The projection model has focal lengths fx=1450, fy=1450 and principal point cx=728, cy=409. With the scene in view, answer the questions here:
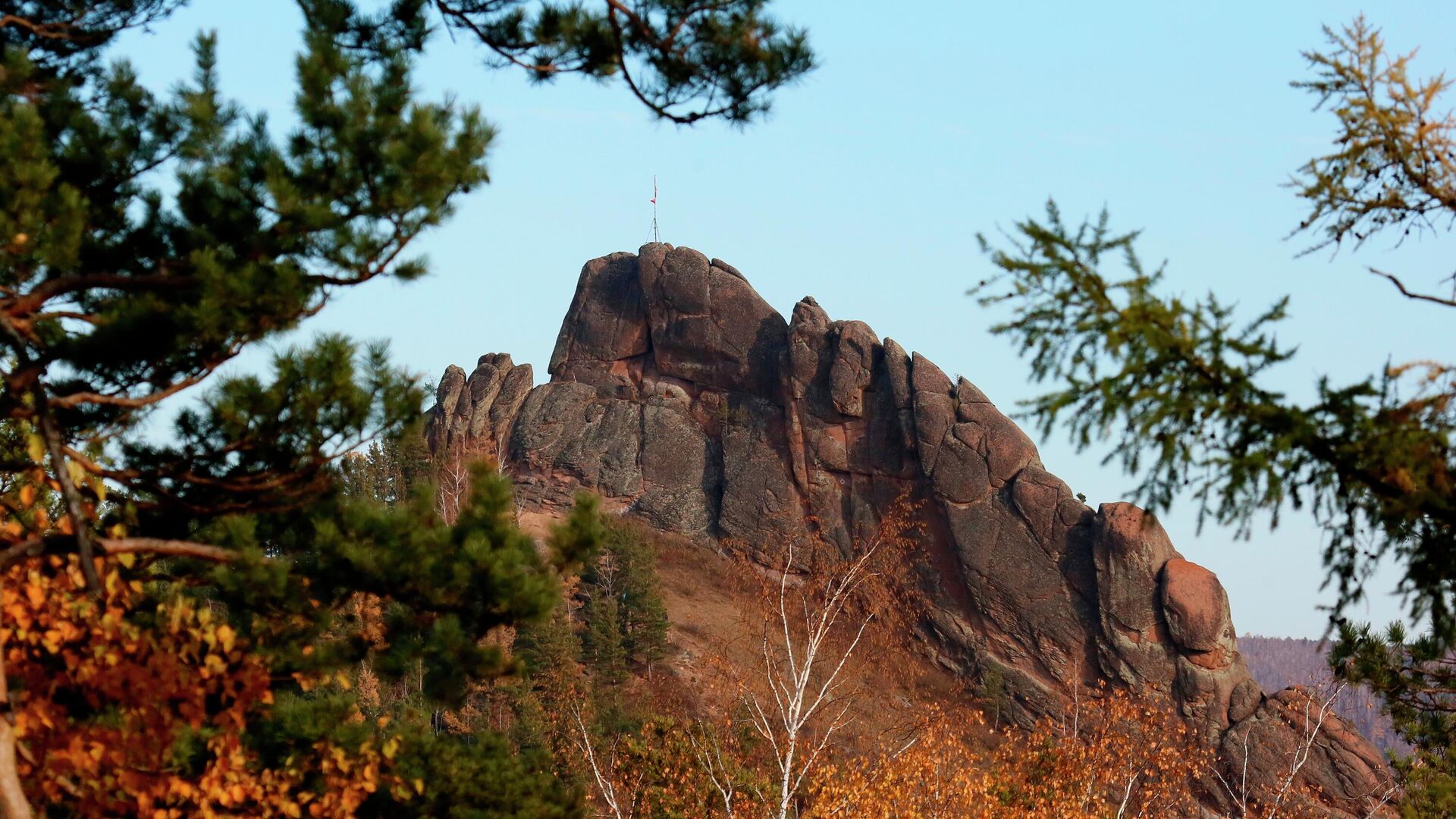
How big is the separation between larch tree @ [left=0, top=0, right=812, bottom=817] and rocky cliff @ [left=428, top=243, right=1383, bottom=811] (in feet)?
117

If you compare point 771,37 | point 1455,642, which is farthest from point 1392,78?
point 771,37

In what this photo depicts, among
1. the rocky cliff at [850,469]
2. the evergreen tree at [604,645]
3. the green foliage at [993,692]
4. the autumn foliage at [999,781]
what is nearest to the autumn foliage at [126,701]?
the autumn foliage at [999,781]

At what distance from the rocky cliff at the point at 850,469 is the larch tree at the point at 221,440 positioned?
117 ft

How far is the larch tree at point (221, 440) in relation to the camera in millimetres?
6715

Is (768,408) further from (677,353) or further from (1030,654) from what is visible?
(1030,654)

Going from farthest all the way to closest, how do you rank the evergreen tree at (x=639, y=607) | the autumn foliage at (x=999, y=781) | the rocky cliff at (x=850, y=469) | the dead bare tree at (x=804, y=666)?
the rocky cliff at (x=850, y=469), the evergreen tree at (x=639, y=607), the dead bare tree at (x=804, y=666), the autumn foliage at (x=999, y=781)

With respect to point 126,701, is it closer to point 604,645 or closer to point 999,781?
point 999,781

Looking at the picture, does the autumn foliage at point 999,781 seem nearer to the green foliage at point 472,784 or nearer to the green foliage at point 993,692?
the green foliage at point 472,784

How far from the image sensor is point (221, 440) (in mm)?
7324

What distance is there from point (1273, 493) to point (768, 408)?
48.1 metres

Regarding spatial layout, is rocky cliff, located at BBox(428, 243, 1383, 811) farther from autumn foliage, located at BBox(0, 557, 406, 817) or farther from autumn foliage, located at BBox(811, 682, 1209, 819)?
autumn foliage, located at BBox(0, 557, 406, 817)

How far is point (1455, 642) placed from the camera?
225 inches

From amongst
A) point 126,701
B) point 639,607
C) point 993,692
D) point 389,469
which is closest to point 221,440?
point 126,701

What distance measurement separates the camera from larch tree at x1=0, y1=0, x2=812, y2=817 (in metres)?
6.71
